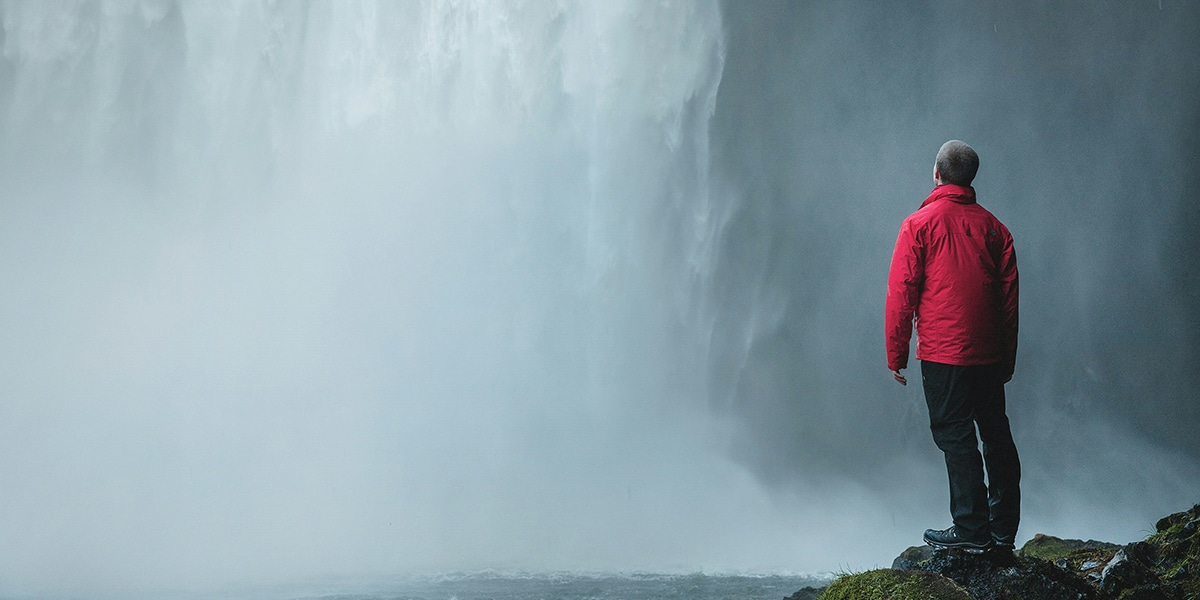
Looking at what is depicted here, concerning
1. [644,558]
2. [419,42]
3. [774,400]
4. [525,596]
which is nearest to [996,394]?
[525,596]

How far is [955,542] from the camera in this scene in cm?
292

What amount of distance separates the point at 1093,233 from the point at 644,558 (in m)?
9.23

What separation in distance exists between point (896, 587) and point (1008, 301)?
1.07 meters

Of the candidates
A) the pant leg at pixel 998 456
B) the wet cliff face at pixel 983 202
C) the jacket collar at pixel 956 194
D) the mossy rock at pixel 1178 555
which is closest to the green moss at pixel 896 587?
the pant leg at pixel 998 456

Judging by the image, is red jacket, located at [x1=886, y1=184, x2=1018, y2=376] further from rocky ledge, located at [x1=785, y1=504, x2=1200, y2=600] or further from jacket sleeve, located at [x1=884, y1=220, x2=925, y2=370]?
rocky ledge, located at [x1=785, y1=504, x2=1200, y2=600]

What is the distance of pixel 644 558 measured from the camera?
10.5 metres

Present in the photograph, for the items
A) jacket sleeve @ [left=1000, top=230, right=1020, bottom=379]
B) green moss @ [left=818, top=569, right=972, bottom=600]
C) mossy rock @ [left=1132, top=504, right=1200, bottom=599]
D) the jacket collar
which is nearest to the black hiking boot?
green moss @ [left=818, top=569, right=972, bottom=600]

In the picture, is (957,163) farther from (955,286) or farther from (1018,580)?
(1018,580)

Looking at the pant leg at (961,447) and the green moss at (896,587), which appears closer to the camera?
the green moss at (896,587)

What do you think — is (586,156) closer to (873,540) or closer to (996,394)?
(873,540)

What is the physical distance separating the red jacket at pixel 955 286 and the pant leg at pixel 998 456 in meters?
0.09

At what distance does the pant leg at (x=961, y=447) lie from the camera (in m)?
2.86

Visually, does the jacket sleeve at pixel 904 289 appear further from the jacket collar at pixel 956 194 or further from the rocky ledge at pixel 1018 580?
the rocky ledge at pixel 1018 580

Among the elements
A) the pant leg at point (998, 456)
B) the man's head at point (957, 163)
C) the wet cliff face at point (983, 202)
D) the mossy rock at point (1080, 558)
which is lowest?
the mossy rock at point (1080, 558)
